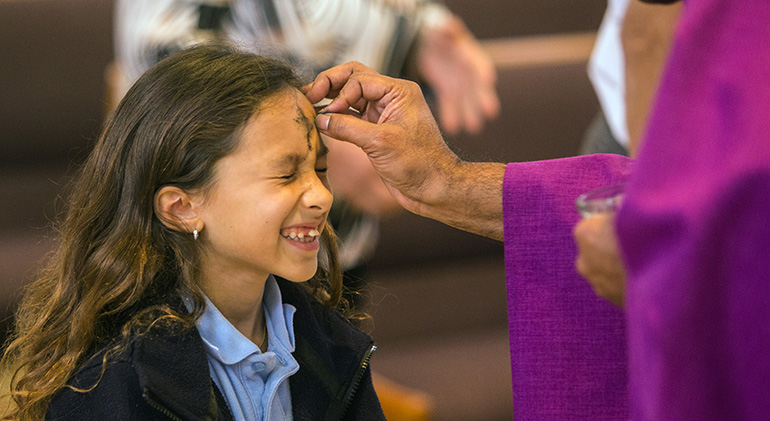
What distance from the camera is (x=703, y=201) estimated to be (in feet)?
1.80

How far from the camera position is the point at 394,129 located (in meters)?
1.08

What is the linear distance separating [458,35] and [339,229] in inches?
33.3

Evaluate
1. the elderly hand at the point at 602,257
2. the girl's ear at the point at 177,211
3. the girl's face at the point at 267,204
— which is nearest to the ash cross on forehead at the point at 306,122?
the girl's face at the point at 267,204

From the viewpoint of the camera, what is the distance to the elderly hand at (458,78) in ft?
7.66

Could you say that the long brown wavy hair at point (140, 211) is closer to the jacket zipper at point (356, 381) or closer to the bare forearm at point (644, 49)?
the jacket zipper at point (356, 381)

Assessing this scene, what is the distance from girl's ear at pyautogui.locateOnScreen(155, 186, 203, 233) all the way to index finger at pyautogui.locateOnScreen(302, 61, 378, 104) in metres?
0.20

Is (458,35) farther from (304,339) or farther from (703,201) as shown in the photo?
(703,201)

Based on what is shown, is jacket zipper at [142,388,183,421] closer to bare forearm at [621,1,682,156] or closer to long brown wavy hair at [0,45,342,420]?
long brown wavy hair at [0,45,342,420]

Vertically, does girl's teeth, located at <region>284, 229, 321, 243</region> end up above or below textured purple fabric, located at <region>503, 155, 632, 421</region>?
above

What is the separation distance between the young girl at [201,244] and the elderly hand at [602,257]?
0.39 metres

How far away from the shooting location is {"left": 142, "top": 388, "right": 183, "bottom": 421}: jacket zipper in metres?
0.88

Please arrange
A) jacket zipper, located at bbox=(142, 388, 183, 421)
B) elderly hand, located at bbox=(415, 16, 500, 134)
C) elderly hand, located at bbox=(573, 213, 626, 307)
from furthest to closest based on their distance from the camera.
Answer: elderly hand, located at bbox=(415, 16, 500, 134) < jacket zipper, located at bbox=(142, 388, 183, 421) < elderly hand, located at bbox=(573, 213, 626, 307)

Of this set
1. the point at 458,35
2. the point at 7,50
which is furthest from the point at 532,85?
the point at 7,50

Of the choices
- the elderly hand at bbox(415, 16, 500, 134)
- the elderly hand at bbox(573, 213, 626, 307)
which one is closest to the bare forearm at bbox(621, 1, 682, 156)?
the elderly hand at bbox(573, 213, 626, 307)
